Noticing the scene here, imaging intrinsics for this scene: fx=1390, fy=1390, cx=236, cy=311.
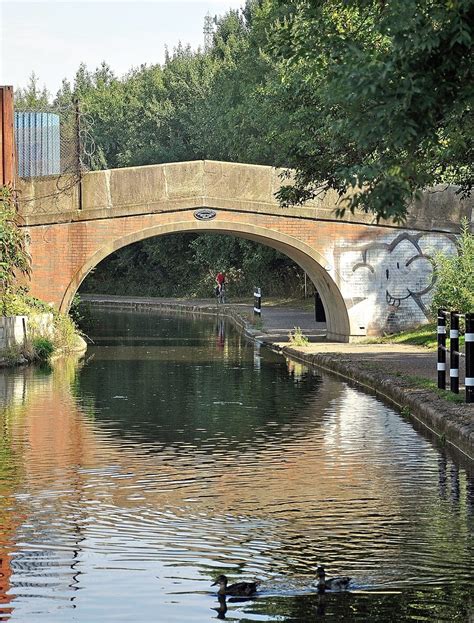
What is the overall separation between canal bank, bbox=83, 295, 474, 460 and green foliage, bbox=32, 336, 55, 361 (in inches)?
196

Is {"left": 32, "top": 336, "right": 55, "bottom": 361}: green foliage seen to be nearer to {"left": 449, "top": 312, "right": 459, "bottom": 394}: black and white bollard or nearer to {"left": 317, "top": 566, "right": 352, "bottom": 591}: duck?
{"left": 449, "top": 312, "right": 459, "bottom": 394}: black and white bollard

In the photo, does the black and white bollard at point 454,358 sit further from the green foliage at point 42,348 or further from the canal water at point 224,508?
the green foliage at point 42,348

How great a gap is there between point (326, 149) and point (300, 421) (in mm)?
5811

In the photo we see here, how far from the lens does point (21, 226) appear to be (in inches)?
1209

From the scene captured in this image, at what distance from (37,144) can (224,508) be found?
71.6 feet

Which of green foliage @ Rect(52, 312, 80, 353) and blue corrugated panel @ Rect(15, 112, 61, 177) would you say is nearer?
green foliage @ Rect(52, 312, 80, 353)

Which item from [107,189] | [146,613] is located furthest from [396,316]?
[146,613]

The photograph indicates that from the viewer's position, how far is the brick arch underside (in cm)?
3120

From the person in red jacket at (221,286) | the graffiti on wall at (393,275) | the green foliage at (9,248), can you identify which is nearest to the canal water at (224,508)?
the green foliage at (9,248)

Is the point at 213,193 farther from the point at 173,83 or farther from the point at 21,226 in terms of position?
the point at 173,83

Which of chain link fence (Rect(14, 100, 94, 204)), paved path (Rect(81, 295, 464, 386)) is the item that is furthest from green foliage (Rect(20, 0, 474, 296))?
chain link fence (Rect(14, 100, 94, 204))

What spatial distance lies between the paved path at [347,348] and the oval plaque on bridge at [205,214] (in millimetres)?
3247

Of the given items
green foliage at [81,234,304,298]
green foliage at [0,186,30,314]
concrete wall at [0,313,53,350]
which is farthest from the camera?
green foliage at [81,234,304,298]

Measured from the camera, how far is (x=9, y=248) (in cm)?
2923
